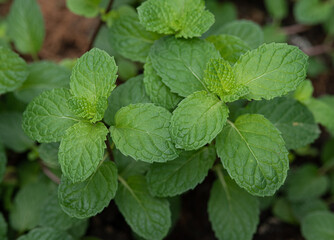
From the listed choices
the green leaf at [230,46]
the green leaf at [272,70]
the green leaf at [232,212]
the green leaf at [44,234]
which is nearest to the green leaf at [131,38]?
the green leaf at [230,46]

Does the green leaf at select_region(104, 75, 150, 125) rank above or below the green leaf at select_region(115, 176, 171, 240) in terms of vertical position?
above

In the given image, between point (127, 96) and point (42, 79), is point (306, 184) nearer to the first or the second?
point (127, 96)

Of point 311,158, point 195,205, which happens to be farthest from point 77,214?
point 311,158

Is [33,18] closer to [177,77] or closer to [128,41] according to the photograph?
[128,41]

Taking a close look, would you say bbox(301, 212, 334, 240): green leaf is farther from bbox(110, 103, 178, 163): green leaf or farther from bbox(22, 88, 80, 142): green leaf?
bbox(22, 88, 80, 142): green leaf

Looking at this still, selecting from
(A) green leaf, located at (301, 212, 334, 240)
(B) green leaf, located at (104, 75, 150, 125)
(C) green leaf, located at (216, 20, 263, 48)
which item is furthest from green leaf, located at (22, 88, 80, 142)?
(A) green leaf, located at (301, 212, 334, 240)

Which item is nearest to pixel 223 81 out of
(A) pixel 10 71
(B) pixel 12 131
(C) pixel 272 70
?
(C) pixel 272 70
